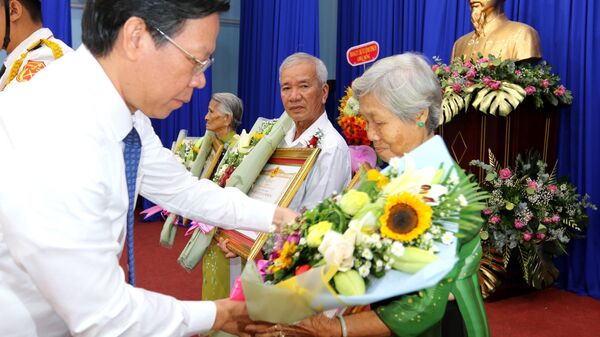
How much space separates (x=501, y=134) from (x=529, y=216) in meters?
0.58

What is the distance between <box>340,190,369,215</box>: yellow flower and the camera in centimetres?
127

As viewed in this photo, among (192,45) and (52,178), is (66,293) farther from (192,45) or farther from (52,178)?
(192,45)

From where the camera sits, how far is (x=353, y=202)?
4.17ft

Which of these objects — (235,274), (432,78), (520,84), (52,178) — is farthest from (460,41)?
(52,178)

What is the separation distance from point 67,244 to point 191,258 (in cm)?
162

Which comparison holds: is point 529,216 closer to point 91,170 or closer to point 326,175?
point 326,175

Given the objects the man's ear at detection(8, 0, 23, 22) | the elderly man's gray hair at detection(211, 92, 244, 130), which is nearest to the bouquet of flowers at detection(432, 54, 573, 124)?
the elderly man's gray hair at detection(211, 92, 244, 130)

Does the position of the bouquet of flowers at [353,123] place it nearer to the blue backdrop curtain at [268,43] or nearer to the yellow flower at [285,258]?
the yellow flower at [285,258]

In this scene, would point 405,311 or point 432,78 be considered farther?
point 432,78

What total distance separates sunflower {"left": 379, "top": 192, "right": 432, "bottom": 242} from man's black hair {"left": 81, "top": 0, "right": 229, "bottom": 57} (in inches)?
22.4

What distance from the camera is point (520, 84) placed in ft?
12.5

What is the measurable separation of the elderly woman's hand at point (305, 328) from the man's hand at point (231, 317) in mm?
25

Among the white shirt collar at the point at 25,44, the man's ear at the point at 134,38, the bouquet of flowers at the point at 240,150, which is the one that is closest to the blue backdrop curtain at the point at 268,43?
the bouquet of flowers at the point at 240,150

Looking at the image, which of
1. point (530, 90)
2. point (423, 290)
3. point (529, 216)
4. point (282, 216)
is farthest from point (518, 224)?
point (423, 290)
